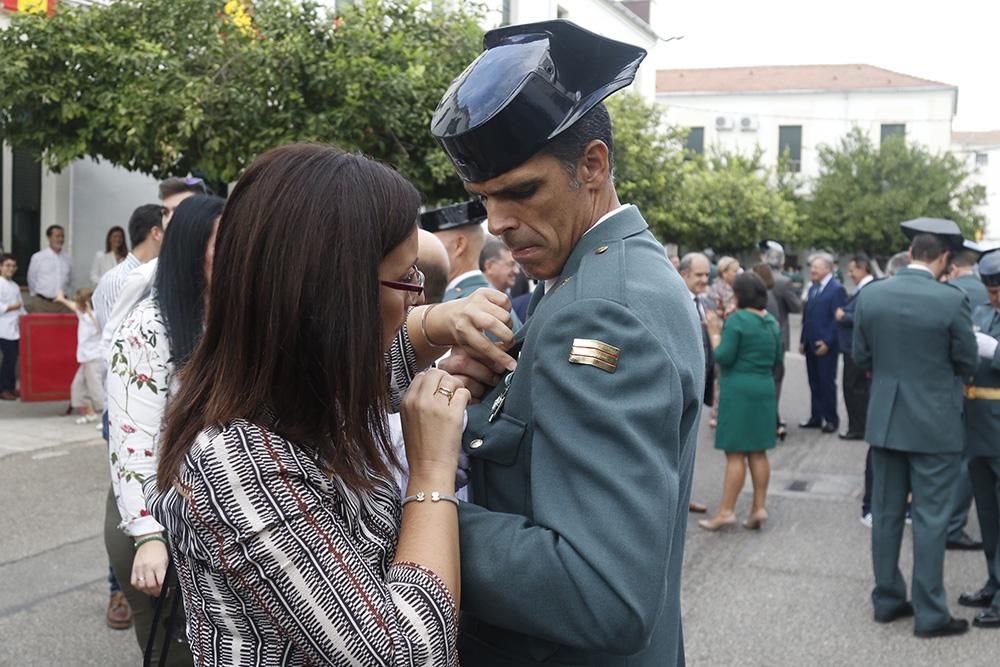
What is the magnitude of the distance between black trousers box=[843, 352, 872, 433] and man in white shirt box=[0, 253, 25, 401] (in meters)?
9.07

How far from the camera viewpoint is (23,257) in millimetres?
13477

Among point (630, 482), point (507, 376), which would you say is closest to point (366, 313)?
point (507, 376)

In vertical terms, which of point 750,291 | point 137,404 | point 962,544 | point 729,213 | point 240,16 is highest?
point 240,16

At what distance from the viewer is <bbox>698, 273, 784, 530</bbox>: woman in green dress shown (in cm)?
724

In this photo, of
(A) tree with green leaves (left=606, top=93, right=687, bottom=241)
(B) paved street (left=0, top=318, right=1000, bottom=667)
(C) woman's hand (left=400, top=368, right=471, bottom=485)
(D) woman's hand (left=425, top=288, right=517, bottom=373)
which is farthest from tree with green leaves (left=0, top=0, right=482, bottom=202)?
(A) tree with green leaves (left=606, top=93, right=687, bottom=241)

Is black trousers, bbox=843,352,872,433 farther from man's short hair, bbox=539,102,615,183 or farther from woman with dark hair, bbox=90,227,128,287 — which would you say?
man's short hair, bbox=539,102,615,183

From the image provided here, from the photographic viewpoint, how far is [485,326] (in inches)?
68.4

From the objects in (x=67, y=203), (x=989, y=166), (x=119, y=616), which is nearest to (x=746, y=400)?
(x=119, y=616)

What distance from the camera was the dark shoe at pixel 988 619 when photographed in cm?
535

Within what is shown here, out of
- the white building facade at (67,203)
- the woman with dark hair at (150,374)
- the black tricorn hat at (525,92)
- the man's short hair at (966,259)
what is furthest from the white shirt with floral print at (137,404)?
the white building facade at (67,203)

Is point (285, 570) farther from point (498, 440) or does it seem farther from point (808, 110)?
point (808, 110)

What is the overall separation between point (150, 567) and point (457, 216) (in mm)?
2860

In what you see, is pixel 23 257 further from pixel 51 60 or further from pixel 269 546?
pixel 269 546

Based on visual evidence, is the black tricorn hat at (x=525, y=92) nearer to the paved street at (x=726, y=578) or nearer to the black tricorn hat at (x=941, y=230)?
the paved street at (x=726, y=578)
